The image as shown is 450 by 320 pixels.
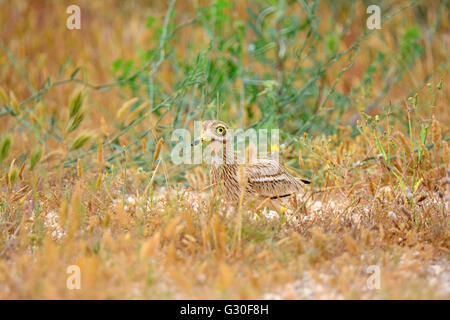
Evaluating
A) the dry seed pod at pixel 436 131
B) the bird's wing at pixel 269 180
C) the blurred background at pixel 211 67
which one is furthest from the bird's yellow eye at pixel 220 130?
the dry seed pod at pixel 436 131

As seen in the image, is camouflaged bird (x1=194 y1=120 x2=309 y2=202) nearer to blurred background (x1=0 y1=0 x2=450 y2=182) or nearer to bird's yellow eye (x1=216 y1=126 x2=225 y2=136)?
bird's yellow eye (x1=216 y1=126 x2=225 y2=136)

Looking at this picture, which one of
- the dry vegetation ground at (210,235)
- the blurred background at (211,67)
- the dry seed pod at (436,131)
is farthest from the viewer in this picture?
the blurred background at (211,67)

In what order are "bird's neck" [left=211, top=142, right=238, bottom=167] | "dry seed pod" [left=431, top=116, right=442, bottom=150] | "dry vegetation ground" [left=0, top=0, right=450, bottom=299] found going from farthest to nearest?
"bird's neck" [left=211, top=142, right=238, bottom=167] → "dry seed pod" [left=431, top=116, right=442, bottom=150] → "dry vegetation ground" [left=0, top=0, right=450, bottom=299]

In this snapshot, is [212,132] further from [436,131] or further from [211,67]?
[211,67]

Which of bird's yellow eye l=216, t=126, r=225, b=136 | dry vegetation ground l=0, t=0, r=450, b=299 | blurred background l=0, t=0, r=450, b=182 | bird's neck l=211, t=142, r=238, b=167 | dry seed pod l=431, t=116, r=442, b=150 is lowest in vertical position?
dry vegetation ground l=0, t=0, r=450, b=299

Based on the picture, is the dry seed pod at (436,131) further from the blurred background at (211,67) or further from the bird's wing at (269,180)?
the bird's wing at (269,180)

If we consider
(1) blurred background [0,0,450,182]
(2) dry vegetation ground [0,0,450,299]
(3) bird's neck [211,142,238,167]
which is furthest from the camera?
(1) blurred background [0,0,450,182]

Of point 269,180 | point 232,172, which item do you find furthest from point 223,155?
point 269,180

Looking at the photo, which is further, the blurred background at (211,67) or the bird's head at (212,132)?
the blurred background at (211,67)

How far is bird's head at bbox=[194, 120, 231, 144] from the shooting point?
2840mm

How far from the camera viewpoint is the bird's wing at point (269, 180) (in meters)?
2.97

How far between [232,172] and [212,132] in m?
0.27

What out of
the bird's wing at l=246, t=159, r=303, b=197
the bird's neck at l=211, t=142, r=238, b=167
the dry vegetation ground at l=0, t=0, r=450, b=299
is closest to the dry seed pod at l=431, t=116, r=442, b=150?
the dry vegetation ground at l=0, t=0, r=450, b=299

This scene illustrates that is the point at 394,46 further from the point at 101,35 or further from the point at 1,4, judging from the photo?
the point at 1,4
